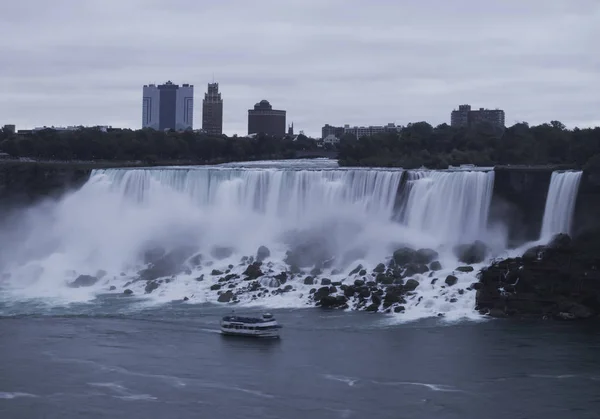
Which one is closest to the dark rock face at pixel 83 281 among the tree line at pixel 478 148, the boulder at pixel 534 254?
the boulder at pixel 534 254

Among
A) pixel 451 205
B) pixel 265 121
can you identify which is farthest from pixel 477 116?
pixel 451 205

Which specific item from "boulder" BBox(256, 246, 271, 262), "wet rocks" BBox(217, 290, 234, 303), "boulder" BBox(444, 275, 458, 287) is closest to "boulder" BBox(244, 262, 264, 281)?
"boulder" BBox(256, 246, 271, 262)

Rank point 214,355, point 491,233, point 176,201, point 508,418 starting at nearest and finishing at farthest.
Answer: point 508,418, point 214,355, point 491,233, point 176,201

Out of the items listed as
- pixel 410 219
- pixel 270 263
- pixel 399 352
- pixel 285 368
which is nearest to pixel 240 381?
pixel 285 368

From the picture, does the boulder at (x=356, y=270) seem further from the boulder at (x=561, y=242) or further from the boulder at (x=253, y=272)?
the boulder at (x=561, y=242)

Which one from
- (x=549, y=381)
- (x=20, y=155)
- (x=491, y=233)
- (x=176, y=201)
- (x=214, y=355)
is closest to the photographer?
(x=549, y=381)

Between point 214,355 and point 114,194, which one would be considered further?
point 114,194

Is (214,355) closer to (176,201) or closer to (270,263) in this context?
(270,263)
